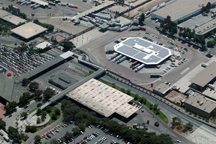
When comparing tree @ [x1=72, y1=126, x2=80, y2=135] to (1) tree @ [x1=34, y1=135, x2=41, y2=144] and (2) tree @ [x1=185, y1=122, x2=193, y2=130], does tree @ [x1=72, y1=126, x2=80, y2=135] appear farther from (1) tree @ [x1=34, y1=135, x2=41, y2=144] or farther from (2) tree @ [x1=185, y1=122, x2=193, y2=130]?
(2) tree @ [x1=185, y1=122, x2=193, y2=130]

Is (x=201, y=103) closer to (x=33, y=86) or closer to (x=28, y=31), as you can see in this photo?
(x=33, y=86)

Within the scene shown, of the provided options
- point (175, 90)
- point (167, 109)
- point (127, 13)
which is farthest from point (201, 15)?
point (167, 109)

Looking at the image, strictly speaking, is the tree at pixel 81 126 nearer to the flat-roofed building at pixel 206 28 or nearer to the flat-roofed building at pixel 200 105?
the flat-roofed building at pixel 200 105

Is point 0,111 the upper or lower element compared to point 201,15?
lower

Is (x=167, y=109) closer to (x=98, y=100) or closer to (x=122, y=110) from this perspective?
(x=122, y=110)

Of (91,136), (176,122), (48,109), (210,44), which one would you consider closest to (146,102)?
(176,122)
